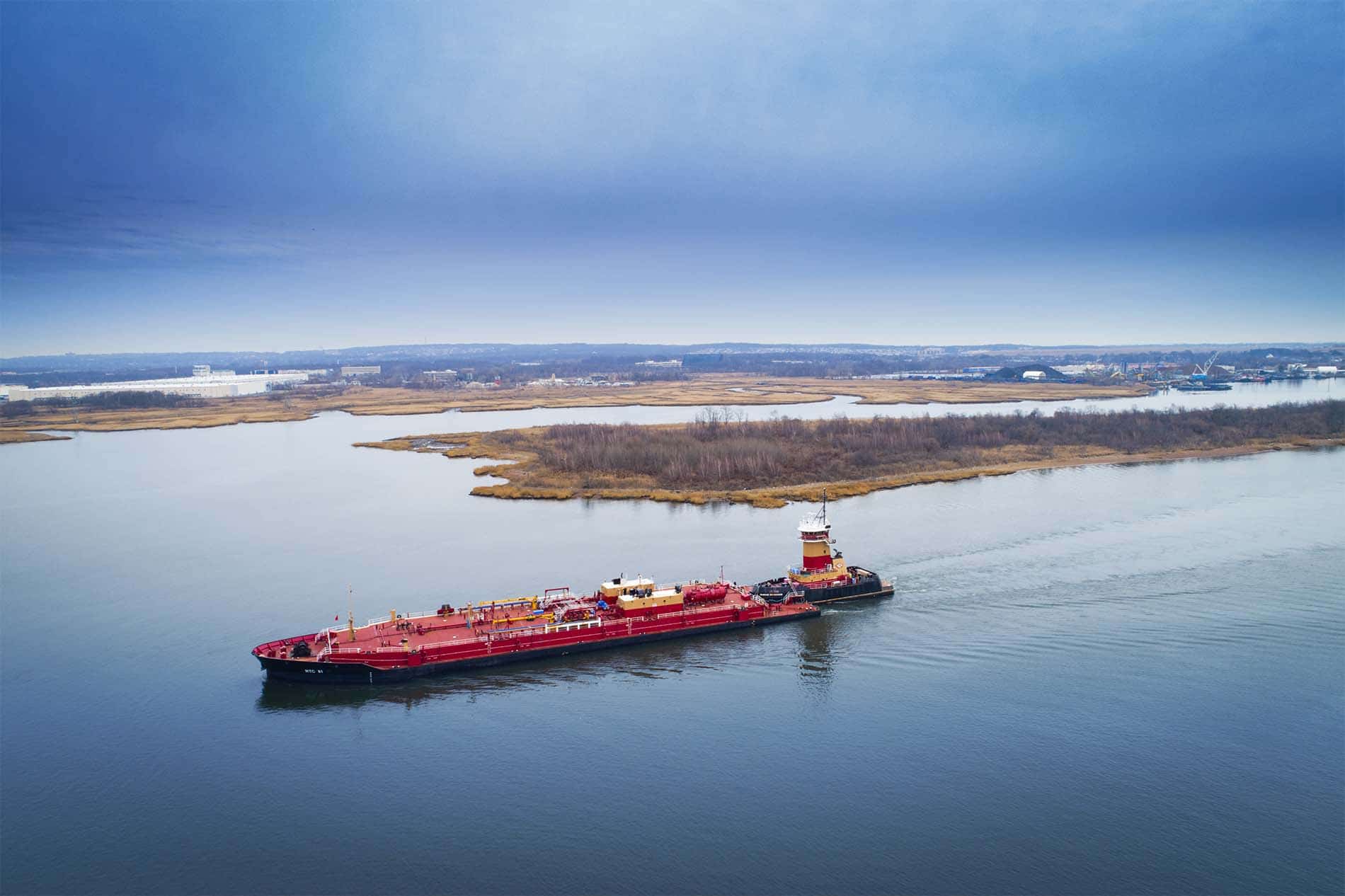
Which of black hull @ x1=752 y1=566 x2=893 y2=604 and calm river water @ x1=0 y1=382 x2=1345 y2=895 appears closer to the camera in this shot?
calm river water @ x1=0 y1=382 x2=1345 y2=895

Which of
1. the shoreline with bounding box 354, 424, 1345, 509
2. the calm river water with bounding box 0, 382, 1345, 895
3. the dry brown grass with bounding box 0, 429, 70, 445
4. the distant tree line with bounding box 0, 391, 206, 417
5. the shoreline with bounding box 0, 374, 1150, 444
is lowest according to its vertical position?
the calm river water with bounding box 0, 382, 1345, 895

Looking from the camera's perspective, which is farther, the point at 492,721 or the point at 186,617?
the point at 186,617

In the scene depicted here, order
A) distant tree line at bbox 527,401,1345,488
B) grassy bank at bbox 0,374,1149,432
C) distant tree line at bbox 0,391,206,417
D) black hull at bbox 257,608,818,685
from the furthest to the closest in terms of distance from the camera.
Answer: distant tree line at bbox 0,391,206,417, grassy bank at bbox 0,374,1149,432, distant tree line at bbox 527,401,1345,488, black hull at bbox 257,608,818,685

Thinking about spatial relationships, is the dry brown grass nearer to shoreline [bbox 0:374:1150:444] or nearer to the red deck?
shoreline [bbox 0:374:1150:444]

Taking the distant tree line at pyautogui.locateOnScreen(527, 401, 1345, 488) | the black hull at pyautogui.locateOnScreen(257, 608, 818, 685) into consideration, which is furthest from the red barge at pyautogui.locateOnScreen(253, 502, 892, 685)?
the distant tree line at pyautogui.locateOnScreen(527, 401, 1345, 488)

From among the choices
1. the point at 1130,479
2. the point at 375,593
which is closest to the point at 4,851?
the point at 375,593

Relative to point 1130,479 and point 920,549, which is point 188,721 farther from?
point 1130,479

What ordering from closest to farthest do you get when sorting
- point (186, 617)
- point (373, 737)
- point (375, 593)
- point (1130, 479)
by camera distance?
point (373, 737) < point (186, 617) < point (375, 593) < point (1130, 479)
